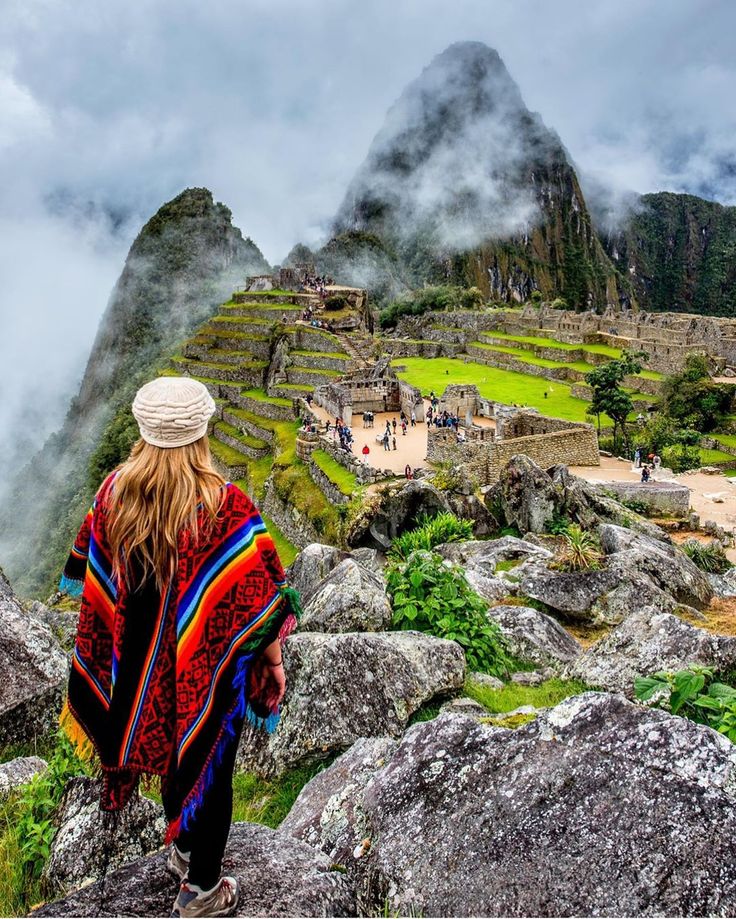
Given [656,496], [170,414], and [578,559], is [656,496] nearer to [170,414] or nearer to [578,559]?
[578,559]

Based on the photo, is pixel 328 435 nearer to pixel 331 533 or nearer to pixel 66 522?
pixel 331 533

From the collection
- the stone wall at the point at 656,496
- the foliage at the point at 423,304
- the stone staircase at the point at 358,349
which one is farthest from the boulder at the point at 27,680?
the foliage at the point at 423,304

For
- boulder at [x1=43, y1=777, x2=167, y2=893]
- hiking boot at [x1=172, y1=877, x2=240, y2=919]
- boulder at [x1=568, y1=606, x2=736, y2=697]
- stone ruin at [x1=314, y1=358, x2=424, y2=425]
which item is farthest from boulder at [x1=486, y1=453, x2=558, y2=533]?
stone ruin at [x1=314, y1=358, x2=424, y2=425]

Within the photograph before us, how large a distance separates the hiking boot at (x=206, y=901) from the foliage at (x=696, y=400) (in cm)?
3913

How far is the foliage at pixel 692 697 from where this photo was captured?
316cm

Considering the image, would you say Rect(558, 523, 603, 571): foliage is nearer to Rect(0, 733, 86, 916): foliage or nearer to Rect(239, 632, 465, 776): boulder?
Rect(239, 632, 465, 776): boulder

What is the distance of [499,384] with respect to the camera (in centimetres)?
4244

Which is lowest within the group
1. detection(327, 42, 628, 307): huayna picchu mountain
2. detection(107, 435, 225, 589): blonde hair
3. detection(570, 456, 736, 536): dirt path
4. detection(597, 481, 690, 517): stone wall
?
detection(570, 456, 736, 536): dirt path

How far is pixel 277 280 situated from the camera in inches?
2153

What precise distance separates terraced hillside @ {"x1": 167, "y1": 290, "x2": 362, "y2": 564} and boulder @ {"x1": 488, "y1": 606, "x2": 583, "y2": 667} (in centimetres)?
1222

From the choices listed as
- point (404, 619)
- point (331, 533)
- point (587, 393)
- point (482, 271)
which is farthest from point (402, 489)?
point (482, 271)

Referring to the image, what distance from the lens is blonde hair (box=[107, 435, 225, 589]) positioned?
227 centimetres

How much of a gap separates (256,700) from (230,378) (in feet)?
121

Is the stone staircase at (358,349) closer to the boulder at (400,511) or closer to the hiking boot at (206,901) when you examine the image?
the boulder at (400,511)
